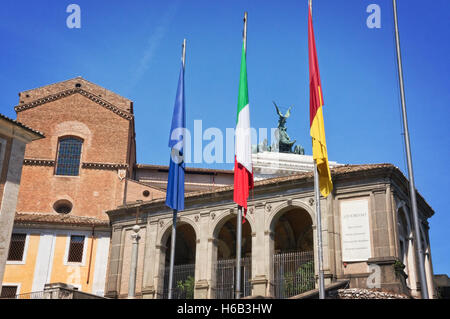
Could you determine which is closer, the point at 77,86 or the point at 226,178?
the point at 77,86

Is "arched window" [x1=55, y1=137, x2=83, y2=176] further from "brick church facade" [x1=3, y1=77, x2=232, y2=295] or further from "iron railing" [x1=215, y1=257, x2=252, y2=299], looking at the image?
"iron railing" [x1=215, y1=257, x2=252, y2=299]

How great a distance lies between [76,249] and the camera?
1288 inches

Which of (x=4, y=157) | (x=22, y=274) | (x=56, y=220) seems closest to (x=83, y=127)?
(x=56, y=220)

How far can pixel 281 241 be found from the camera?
31.0 meters

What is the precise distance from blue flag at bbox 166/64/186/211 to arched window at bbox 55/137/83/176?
22734mm

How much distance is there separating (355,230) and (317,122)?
9.47 m

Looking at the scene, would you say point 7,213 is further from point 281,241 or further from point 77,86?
point 77,86

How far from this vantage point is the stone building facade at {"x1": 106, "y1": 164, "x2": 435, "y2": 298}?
23344 millimetres

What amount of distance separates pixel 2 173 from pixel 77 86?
2084cm

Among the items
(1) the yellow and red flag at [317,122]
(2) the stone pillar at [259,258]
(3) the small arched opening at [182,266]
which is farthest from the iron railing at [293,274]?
(1) the yellow and red flag at [317,122]

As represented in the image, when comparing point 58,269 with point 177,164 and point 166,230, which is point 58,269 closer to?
point 166,230

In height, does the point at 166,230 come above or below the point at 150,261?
above

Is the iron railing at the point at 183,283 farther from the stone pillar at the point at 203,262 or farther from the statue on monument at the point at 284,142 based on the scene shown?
the statue on monument at the point at 284,142
